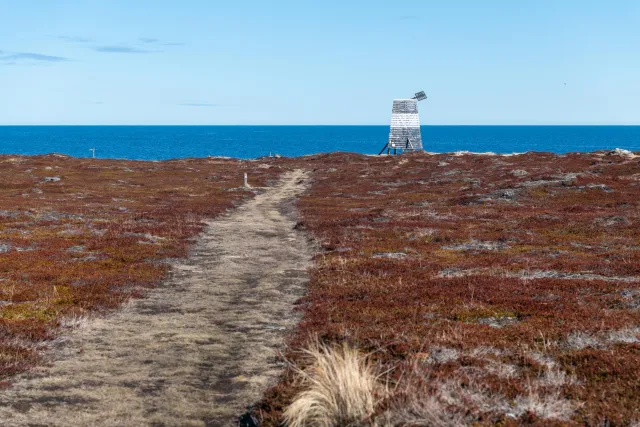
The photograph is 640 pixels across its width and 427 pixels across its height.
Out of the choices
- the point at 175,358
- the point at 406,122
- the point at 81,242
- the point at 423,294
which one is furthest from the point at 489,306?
the point at 406,122

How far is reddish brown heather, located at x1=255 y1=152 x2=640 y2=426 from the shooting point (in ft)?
34.4

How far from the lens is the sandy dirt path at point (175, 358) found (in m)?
11.1

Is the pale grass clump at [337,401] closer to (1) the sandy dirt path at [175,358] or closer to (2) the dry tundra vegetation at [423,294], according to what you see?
(2) the dry tundra vegetation at [423,294]

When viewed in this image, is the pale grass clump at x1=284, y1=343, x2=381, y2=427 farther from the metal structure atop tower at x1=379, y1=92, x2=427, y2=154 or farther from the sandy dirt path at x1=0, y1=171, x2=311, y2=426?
the metal structure atop tower at x1=379, y1=92, x2=427, y2=154

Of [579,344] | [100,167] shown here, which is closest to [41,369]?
[579,344]

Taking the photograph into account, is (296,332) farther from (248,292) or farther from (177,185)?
(177,185)

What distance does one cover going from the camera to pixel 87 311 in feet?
59.7

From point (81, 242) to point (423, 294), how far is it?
19437 mm

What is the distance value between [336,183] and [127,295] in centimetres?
5976

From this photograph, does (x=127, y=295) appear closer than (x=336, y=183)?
Yes

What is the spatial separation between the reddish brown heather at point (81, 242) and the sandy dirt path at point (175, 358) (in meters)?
1.06

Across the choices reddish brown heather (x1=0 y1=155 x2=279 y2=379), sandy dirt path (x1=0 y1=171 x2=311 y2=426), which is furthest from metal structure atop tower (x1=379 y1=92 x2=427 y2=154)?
Answer: sandy dirt path (x1=0 y1=171 x2=311 y2=426)

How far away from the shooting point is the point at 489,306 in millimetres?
17609

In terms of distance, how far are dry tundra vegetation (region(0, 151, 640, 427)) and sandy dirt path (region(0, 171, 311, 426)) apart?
0.77 metres
